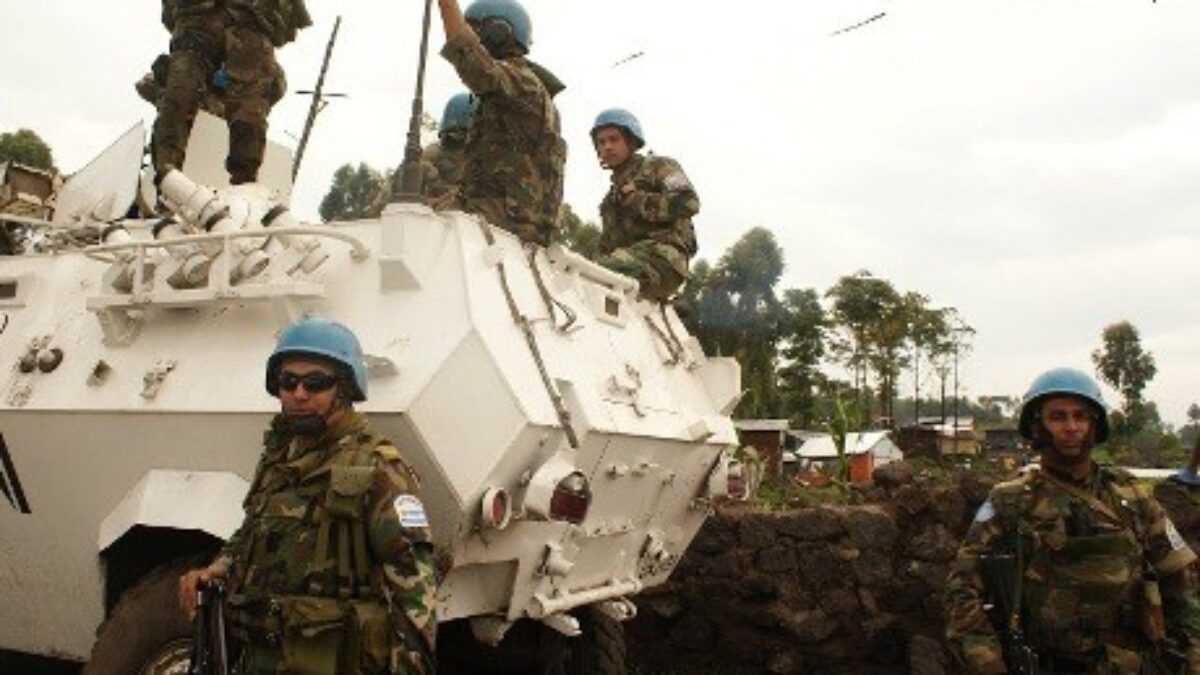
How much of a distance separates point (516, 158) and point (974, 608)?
2.94 m

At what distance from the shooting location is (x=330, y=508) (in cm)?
334

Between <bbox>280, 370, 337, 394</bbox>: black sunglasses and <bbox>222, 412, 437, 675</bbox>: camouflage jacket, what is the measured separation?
0.69 ft

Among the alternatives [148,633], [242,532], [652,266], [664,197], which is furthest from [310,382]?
[664,197]

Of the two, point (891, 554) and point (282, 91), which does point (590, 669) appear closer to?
point (891, 554)

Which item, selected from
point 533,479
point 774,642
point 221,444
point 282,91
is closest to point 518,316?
point 533,479

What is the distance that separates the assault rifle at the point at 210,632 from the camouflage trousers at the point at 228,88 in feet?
11.2

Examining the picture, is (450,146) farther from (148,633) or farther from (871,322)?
(871,322)

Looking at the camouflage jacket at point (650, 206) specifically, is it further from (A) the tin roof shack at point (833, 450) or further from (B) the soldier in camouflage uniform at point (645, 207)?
(A) the tin roof shack at point (833, 450)

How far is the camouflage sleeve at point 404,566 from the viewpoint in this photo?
3.31 metres

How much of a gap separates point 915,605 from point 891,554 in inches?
12.9

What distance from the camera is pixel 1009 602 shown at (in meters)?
3.72

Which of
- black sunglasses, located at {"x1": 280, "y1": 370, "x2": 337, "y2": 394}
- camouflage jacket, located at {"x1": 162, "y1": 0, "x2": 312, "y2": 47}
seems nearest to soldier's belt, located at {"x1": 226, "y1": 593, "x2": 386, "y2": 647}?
black sunglasses, located at {"x1": 280, "y1": 370, "x2": 337, "y2": 394}

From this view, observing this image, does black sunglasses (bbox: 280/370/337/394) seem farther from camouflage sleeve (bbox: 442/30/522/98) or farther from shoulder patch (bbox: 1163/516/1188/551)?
shoulder patch (bbox: 1163/516/1188/551)

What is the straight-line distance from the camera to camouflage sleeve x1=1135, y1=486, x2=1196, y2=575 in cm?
380
